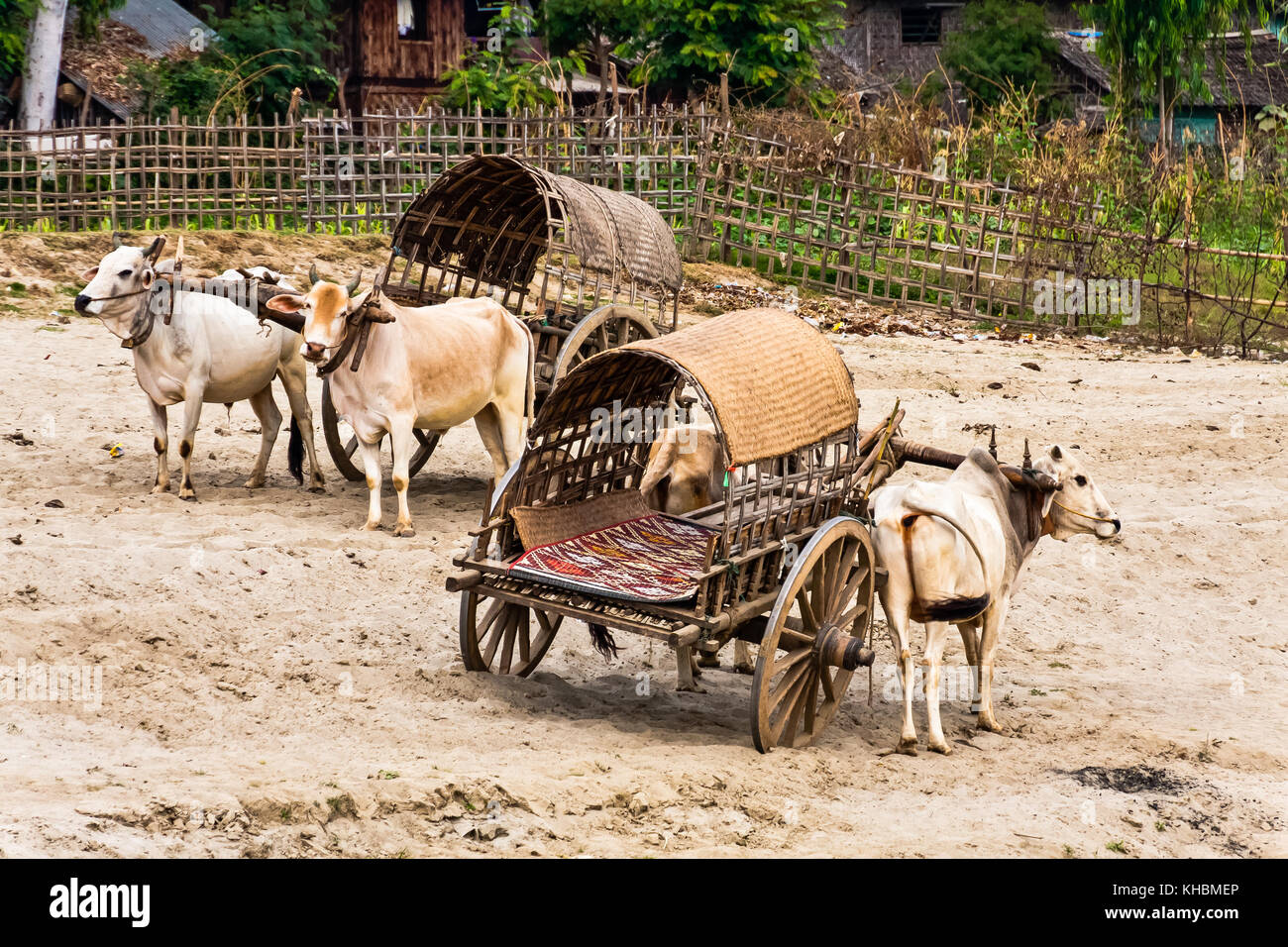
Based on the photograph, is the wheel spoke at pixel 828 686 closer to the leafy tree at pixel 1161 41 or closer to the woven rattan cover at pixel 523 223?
the woven rattan cover at pixel 523 223

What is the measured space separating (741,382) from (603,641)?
1814 mm

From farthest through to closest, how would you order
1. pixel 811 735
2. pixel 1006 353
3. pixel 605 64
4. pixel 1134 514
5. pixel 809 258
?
1. pixel 605 64
2. pixel 809 258
3. pixel 1006 353
4. pixel 1134 514
5. pixel 811 735

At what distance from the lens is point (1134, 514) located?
419 inches

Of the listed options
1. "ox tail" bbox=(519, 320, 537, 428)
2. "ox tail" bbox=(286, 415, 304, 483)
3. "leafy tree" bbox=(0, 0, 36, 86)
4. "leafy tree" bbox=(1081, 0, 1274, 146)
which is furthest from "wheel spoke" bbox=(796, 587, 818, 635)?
"leafy tree" bbox=(1081, 0, 1274, 146)

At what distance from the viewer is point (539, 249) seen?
1078 cm

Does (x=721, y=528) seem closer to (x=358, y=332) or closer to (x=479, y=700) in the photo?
(x=479, y=700)

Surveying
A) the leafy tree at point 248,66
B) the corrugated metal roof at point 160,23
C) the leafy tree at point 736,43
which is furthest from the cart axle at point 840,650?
the corrugated metal roof at point 160,23

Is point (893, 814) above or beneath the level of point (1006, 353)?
beneath

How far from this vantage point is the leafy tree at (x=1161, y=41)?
21469 millimetres

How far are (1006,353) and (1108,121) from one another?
25.7 ft

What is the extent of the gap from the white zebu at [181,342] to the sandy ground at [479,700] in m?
0.64

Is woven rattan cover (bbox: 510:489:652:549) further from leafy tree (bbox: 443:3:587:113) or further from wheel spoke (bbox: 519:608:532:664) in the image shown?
leafy tree (bbox: 443:3:587:113)

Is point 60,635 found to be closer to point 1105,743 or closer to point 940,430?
point 1105,743

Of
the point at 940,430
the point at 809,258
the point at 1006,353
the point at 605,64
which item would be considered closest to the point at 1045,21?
the point at 605,64
